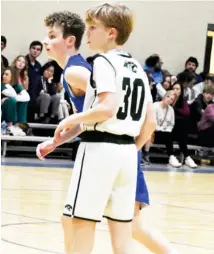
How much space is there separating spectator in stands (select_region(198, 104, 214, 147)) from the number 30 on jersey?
32.2ft

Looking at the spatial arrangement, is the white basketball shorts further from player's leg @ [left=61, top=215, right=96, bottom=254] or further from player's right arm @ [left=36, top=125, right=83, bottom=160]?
player's right arm @ [left=36, top=125, right=83, bottom=160]

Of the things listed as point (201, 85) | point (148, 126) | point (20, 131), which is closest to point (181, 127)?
point (201, 85)

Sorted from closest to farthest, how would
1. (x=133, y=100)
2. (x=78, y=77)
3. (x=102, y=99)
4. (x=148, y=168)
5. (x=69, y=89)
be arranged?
(x=102, y=99) < (x=133, y=100) < (x=78, y=77) < (x=69, y=89) < (x=148, y=168)

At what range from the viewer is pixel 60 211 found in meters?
6.43

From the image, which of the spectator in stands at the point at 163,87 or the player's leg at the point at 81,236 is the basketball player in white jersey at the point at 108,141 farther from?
the spectator in stands at the point at 163,87

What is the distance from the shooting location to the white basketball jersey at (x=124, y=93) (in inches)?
117

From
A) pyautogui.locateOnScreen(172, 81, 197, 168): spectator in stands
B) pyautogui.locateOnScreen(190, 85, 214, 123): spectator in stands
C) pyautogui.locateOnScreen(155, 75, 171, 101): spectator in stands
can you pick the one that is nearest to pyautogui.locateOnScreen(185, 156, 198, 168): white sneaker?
pyautogui.locateOnScreen(172, 81, 197, 168): spectator in stands

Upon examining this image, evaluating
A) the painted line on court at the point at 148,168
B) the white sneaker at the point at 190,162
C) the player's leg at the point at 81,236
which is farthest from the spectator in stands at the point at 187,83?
the player's leg at the point at 81,236

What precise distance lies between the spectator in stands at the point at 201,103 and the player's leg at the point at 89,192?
10.3 metres

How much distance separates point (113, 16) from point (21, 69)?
29.1 ft

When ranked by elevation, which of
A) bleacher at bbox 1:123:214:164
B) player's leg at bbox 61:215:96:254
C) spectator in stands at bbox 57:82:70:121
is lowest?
bleacher at bbox 1:123:214:164

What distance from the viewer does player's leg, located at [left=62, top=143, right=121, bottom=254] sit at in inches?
116

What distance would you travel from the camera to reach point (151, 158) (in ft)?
42.8

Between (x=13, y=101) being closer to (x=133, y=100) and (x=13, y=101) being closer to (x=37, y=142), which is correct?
(x=37, y=142)
